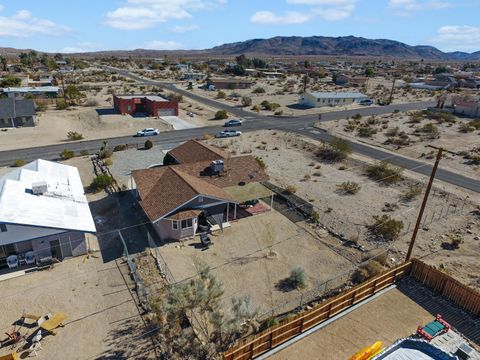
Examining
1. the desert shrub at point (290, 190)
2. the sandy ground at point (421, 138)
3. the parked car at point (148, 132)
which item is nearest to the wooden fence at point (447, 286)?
the desert shrub at point (290, 190)

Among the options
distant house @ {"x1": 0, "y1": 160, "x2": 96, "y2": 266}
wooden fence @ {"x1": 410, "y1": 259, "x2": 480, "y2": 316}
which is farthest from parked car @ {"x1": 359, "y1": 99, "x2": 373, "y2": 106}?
distant house @ {"x1": 0, "y1": 160, "x2": 96, "y2": 266}

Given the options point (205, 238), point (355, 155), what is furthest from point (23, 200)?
point (355, 155)

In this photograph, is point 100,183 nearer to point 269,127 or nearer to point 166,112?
point 166,112

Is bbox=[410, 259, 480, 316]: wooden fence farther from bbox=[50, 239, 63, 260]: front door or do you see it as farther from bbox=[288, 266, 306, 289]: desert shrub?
bbox=[50, 239, 63, 260]: front door

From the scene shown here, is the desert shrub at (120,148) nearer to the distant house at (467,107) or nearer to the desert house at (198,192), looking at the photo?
the desert house at (198,192)

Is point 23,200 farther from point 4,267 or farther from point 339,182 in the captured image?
point 339,182
